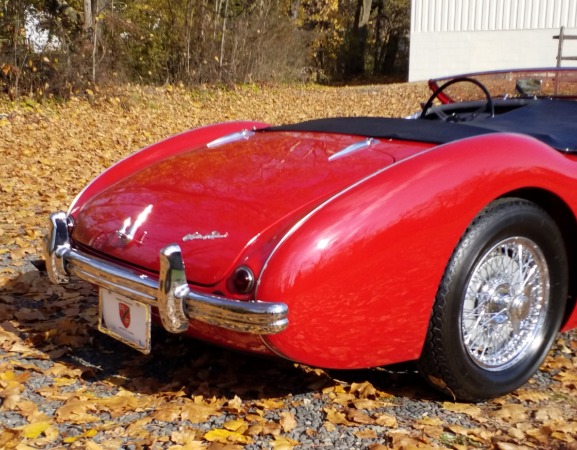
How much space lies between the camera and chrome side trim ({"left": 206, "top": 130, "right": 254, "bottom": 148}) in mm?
3621

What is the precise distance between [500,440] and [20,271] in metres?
3.05

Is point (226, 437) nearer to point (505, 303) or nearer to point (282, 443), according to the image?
point (282, 443)

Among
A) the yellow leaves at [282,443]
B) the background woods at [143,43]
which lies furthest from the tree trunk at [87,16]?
the yellow leaves at [282,443]

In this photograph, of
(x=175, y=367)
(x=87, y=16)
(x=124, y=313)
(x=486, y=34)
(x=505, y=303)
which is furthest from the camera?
(x=486, y=34)

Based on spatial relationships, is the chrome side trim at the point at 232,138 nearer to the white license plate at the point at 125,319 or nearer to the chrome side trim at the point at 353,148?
the chrome side trim at the point at 353,148

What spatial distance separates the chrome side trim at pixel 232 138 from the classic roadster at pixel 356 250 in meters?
0.30

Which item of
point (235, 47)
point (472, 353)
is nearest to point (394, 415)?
point (472, 353)

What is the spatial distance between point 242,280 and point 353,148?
2.94 feet

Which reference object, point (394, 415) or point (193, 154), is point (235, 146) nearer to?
point (193, 154)

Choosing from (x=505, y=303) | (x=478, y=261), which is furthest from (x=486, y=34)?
(x=478, y=261)

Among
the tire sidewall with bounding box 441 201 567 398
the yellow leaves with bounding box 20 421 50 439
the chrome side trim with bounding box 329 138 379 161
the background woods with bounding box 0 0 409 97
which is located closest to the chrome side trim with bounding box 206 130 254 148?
the chrome side trim with bounding box 329 138 379 161

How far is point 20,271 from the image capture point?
441 centimetres

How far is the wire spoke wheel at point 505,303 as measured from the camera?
2.79 meters

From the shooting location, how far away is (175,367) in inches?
126
